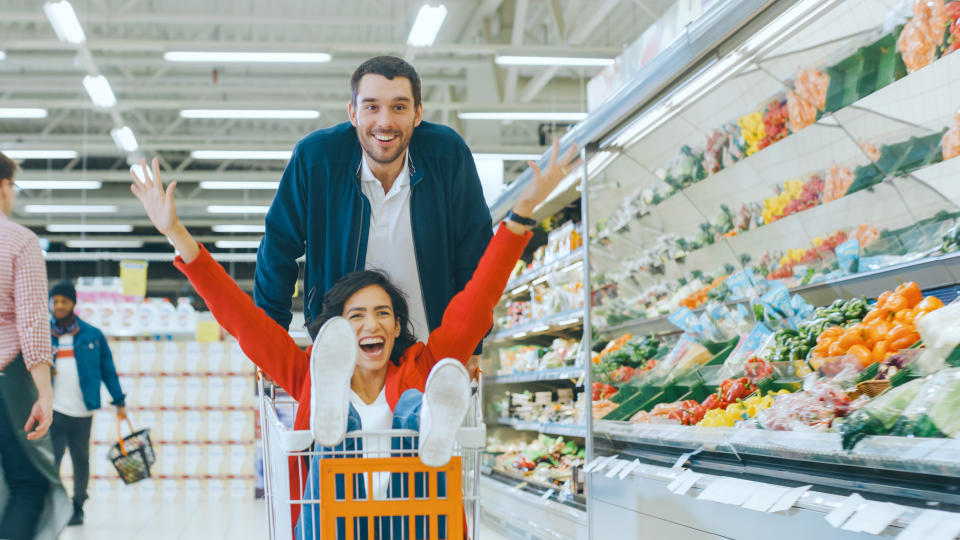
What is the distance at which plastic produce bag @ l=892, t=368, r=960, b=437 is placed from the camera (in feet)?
6.41

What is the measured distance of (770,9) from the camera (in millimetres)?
2812

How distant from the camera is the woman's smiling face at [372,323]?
2.15m

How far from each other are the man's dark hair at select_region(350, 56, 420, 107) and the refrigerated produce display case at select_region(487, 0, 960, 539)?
1180 millimetres

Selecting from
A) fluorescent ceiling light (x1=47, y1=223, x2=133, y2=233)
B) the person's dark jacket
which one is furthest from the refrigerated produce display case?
fluorescent ceiling light (x1=47, y1=223, x2=133, y2=233)

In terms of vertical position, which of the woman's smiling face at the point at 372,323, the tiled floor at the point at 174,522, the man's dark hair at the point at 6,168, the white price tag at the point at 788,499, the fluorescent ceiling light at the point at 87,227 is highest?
the fluorescent ceiling light at the point at 87,227

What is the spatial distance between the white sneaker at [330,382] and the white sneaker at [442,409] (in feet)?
0.50

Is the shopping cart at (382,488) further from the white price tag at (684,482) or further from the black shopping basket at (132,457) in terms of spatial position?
the black shopping basket at (132,457)

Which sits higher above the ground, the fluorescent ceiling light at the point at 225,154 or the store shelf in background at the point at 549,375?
the fluorescent ceiling light at the point at 225,154

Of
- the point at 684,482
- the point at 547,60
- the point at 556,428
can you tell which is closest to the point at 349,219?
the point at 684,482

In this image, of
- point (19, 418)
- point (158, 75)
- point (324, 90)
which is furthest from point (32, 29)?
point (19, 418)

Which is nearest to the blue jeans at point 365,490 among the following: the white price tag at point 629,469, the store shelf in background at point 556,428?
the white price tag at point 629,469

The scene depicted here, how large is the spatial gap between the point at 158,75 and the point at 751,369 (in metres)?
11.7

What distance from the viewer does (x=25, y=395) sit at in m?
3.41

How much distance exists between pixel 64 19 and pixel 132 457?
12.0 ft
